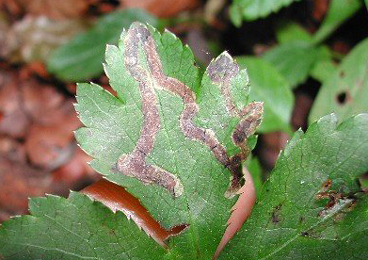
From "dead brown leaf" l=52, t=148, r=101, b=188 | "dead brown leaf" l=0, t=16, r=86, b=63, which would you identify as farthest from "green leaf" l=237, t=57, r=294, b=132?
"dead brown leaf" l=0, t=16, r=86, b=63

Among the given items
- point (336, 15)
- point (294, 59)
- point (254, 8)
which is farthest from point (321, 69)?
point (254, 8)

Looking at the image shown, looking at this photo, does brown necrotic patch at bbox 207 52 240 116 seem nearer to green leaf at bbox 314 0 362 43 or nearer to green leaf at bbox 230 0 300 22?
green leaf at bbox 230 0 300 22

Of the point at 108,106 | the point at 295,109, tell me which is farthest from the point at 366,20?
the point at 108,106

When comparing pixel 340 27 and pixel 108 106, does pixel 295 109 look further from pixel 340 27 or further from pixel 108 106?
pixel 108 106

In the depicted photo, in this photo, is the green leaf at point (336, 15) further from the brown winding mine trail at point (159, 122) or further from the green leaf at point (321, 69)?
the brown winding mine trail at point (159, 122)

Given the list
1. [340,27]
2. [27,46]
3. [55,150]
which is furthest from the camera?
[27,46]

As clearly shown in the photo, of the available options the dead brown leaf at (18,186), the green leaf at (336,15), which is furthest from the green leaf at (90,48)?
the green leaf at (336,15)
